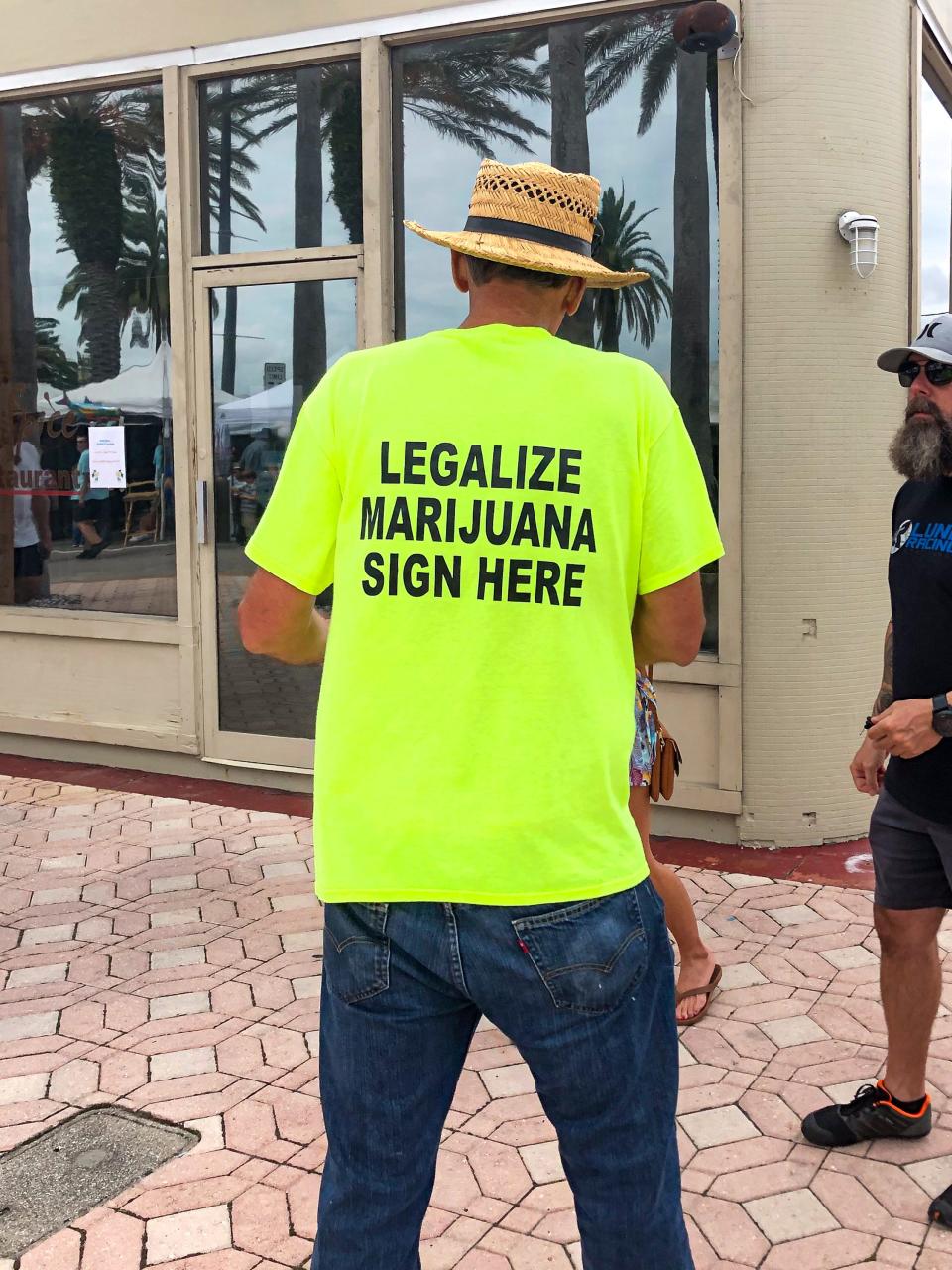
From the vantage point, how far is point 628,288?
585 cm

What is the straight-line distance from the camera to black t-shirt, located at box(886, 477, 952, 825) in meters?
2.91

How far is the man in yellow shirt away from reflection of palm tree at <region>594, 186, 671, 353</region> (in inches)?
162

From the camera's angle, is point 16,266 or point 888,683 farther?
point 16,266

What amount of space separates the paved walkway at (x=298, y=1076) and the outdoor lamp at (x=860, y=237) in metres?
2.51

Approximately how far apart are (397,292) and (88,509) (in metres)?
2.27

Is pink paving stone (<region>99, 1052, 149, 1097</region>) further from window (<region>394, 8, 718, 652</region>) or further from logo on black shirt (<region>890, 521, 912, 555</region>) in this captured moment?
window (<region>394, 8, 718, 652</region>)

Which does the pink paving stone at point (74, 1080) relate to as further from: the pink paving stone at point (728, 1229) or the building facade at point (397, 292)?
the building facade at point (397, 292)

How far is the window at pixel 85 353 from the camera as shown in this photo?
6.95m

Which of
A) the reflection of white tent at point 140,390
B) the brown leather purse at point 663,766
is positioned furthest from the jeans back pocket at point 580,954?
the reflection of white tent at point 140,390

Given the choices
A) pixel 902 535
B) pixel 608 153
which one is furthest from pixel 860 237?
pixel 902 535

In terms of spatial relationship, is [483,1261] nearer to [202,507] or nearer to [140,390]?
[202,507]

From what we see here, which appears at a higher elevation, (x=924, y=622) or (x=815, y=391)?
(x=815, y=391)

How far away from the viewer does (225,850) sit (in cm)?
574

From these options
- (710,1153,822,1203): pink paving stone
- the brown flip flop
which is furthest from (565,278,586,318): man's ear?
the brown flip flop
